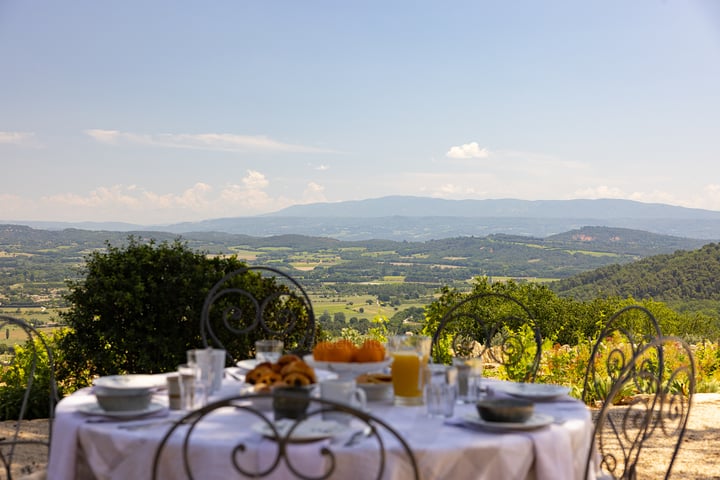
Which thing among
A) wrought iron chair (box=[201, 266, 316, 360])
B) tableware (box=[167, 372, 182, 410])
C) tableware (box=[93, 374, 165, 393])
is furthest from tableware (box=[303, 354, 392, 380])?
wrought iron chair (box=[201, 266, 316, 360])

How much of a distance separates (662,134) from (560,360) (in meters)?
80.8

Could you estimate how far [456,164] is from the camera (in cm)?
10819

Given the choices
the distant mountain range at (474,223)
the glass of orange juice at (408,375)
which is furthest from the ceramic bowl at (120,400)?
the distant mountain range at (474,223)

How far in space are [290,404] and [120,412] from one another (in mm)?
538

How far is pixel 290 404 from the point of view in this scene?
192 cm

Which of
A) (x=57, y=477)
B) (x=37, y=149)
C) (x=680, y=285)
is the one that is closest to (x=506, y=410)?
(x=57, y=477)

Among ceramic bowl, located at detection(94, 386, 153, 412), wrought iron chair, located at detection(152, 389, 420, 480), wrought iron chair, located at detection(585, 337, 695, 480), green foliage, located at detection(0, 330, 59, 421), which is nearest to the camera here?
wrought iron chair, located at detection(152, 389, 420, 480)

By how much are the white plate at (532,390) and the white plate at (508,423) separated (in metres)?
0.34

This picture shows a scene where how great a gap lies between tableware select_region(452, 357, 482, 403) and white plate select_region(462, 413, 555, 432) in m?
0.30

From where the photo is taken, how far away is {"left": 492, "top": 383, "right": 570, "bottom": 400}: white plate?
8.09ft

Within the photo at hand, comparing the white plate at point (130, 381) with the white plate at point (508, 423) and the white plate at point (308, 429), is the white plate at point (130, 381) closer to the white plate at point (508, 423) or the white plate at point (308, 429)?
the white plate at point (308, 429)

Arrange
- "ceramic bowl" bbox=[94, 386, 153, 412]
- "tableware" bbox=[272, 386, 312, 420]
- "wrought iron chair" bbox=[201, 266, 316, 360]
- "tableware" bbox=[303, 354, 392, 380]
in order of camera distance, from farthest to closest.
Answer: "wrought iron chair" bbox=[201, 266, 316, 360] → "tableware" bbox=[303, 354, 392, 380] → "ceramic bowl" bbox=[94, 386, 153, 412] → "tableware" bbox=[272, 386, 312, 420]

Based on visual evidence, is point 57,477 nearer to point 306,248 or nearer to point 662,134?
point 306,248

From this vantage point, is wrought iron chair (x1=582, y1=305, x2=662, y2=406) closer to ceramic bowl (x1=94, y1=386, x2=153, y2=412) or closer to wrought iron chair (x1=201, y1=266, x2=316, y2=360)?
wrought iron chair (x1=201, y1=266, x2=316, y2=360)
